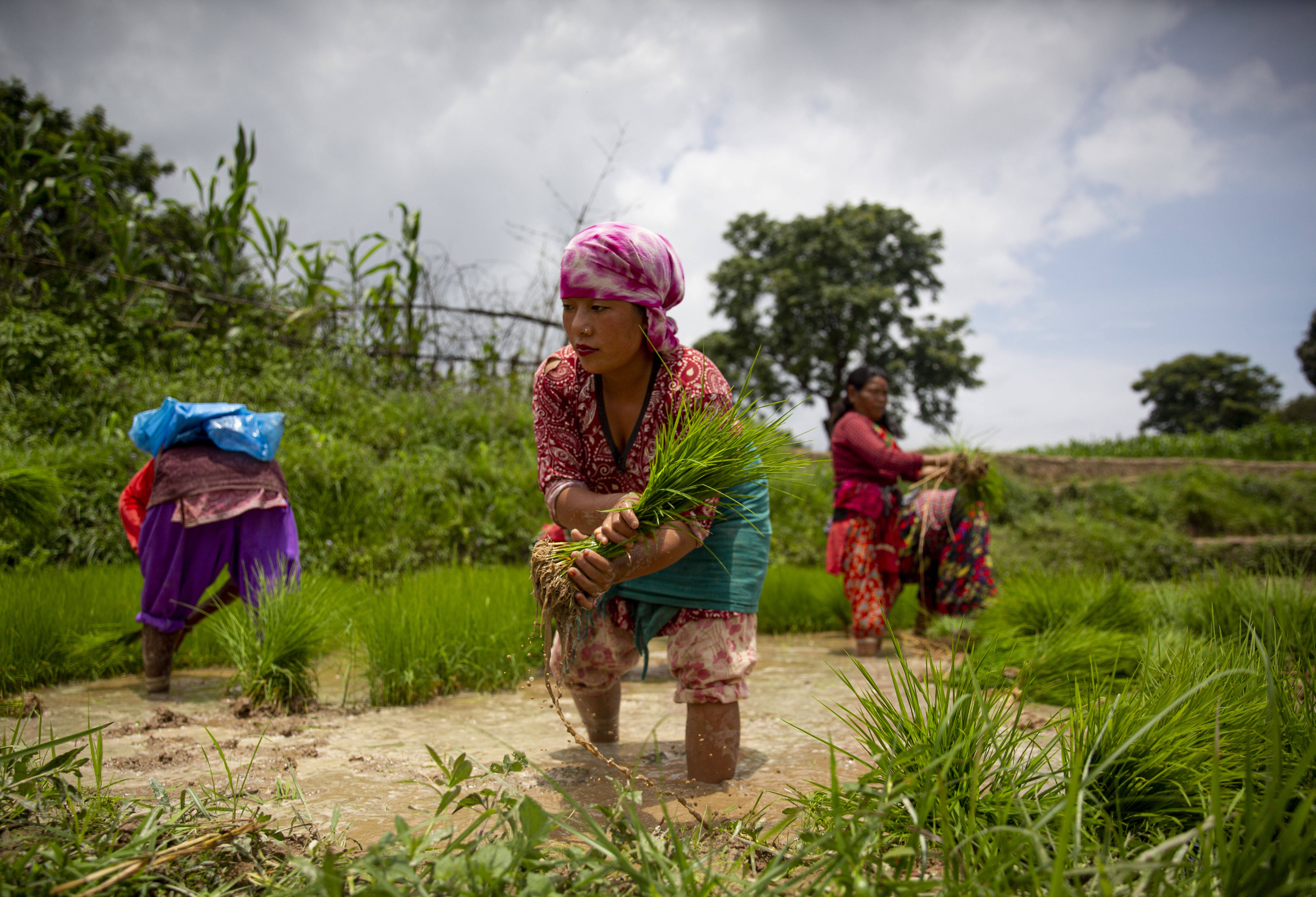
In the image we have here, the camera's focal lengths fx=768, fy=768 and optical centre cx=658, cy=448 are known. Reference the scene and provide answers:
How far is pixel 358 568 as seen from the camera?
5770mm

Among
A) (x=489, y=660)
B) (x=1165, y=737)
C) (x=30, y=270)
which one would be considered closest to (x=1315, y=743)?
(x=1165, y=737)

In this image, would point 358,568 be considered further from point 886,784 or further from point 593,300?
point 886,784

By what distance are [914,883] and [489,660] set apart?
2.81 m

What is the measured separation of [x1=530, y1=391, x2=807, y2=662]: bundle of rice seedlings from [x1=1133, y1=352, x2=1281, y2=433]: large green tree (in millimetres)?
42648

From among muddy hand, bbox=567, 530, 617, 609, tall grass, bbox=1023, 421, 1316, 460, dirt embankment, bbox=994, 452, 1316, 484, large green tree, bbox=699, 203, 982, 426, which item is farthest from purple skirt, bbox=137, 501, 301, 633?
large green tree, bbox=699, 203, 982, 426

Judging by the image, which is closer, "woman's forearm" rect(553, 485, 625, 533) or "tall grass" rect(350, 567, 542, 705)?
"woman's forearm" rect(553, 485, 625, 533)

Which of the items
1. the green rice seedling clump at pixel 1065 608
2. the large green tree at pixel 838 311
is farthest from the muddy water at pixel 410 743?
the large green tree at pixel 838 311

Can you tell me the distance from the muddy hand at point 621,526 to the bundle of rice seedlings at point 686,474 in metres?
0.02

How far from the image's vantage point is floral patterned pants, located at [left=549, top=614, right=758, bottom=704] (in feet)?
7.70

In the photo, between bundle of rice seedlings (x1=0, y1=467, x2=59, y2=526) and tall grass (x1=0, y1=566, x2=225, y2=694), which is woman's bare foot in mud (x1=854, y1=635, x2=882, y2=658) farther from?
bundle of rice seedlings (x1=0, y1=467, x2=59, y2=526)

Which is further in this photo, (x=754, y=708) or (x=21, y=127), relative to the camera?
(x=21, y=127)

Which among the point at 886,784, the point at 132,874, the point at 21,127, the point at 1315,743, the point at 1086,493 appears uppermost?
the point at 21,127

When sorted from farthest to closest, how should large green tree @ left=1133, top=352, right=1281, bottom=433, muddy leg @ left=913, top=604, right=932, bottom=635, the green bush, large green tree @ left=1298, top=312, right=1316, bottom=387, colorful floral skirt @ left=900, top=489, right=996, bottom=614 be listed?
large green tree @ left=1133, top=352, right=1281, bottom=433, large green tree @ left=1298, top=312, right=1316, bottom=387, the green bush, muddy leg @ left=913, top=604, right=932, bottom=635, colorful floral skirt @ left=900, top=489, right=996, bottom=614

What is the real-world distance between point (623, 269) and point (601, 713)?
156cm
